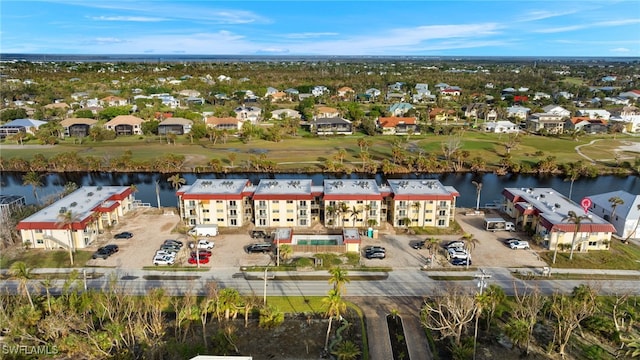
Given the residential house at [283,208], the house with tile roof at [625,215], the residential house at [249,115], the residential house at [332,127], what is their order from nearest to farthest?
the house with tile roof at [625,215] → the residential house at [283,208] → the residential house at [332,127] → the residential house at [249,115]

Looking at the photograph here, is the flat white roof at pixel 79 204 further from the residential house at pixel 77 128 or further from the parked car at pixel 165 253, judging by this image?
the residential house at pixel 77 128

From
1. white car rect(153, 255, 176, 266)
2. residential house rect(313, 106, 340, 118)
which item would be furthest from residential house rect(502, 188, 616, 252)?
residential house rect(313, 106, 340, 118)

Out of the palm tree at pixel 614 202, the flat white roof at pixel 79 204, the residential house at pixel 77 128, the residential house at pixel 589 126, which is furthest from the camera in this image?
the residential house at pixel 589 126

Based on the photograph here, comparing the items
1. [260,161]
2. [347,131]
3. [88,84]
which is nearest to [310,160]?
[260,161]

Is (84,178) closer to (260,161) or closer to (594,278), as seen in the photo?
(260,161)

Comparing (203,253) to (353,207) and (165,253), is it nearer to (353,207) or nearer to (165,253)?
(165,253)

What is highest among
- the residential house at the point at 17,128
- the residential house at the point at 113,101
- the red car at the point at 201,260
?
the residential house at the point at 113,101

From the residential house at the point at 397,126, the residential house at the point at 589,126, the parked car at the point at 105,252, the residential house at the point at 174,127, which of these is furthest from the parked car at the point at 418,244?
the residential house at the point at 589,126
